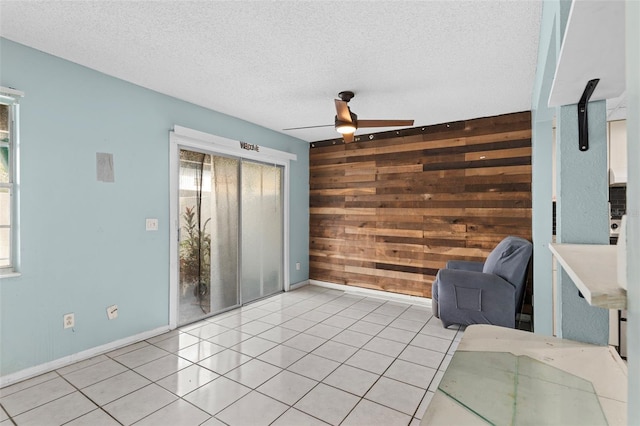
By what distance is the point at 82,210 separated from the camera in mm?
2828

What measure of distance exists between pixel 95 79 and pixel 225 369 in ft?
9.15

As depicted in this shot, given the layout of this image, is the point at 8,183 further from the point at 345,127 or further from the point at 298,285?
the point at 298,285

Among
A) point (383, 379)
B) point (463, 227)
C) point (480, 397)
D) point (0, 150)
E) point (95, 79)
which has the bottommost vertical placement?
point (383, 379)

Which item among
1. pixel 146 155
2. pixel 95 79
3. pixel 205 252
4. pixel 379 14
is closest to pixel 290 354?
pixel 205 252

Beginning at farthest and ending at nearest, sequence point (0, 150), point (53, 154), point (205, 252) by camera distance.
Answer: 1. point (205, 252)
2. point (53, 154)
3. point (0, 150)

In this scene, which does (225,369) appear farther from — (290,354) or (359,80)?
(359,80)

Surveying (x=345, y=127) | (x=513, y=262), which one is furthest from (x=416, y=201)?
(x=345, y=127)

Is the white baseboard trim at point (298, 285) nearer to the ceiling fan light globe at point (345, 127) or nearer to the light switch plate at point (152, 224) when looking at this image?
the light switch plate at point (152, 224)

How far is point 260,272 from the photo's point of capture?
4.84 m

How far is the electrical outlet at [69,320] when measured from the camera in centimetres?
271

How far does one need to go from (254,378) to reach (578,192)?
240cm

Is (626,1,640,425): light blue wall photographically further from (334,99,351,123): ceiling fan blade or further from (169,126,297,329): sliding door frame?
(169,126,297,329): sliding door frame

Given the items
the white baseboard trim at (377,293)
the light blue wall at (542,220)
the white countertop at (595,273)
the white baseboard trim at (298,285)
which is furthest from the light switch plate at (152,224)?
the light blue wall at (542,220)

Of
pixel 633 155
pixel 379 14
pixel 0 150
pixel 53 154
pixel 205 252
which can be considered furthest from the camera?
pixel 205 252
